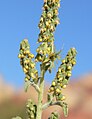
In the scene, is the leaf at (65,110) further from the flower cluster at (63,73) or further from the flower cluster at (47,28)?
the flower cluster at (47,28)

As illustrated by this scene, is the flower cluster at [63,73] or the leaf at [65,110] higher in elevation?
the flower cluster at [63,73]

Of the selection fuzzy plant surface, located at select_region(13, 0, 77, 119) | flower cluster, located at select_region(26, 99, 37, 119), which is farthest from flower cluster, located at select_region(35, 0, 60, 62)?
flower cluster, located at select_region(26, 99, 37, 119)

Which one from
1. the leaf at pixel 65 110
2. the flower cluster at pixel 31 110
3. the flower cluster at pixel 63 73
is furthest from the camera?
the flower cluster at pixel 31 110

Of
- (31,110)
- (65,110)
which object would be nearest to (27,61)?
(31,110)

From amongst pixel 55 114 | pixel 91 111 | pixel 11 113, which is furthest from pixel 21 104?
pixel 55 114

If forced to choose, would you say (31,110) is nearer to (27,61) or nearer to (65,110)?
(65,110)

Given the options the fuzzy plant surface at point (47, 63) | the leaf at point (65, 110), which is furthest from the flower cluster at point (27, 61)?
the leaf at point (65, 110)

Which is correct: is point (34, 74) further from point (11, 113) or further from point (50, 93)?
point (11, 113)

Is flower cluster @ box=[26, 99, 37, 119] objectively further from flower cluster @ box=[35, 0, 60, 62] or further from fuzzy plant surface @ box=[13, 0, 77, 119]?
flower cluster @ box=[35, 0, 60, 62]
